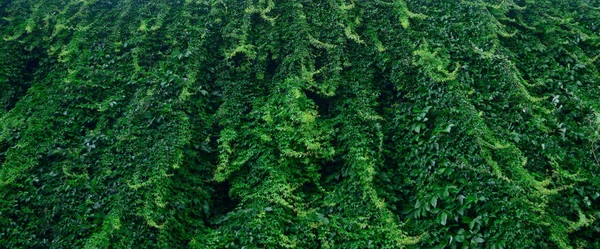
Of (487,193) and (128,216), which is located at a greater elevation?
(487,193)

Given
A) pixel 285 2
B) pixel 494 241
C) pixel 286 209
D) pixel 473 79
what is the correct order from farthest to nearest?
pixel 285 2 < pixel 473 79 < pixel 286 209 < pixel 494 241

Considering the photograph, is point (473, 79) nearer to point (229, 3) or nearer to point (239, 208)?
point (239, 208)

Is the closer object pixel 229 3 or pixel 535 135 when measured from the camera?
pixel 535 135

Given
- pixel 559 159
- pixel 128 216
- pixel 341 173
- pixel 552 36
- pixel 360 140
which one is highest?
pixel 552 36

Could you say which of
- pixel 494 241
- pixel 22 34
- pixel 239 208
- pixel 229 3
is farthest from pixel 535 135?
pixel 22 34

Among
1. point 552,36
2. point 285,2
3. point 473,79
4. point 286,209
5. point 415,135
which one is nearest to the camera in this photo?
point 286,209

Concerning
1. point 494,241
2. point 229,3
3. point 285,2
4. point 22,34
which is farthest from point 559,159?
point 22,34
